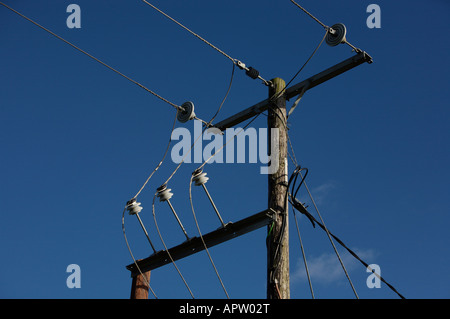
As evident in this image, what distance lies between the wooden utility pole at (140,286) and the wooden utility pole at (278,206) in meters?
2.23

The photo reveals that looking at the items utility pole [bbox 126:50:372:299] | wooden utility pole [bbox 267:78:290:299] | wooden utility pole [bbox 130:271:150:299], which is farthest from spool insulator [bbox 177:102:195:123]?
wooden utility pole [bbox 130:271:150:299]

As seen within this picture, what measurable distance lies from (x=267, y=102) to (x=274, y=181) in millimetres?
1375

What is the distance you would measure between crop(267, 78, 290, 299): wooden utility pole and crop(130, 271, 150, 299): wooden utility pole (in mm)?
2227

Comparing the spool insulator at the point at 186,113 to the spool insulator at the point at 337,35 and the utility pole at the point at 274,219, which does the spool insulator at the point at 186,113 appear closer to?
the utility pole at the point at 274,219

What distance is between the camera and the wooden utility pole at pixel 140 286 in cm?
948

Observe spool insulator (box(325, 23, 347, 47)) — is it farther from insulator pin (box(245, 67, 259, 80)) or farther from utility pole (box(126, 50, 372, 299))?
insulator pin (box(245, 67, 259, 80))

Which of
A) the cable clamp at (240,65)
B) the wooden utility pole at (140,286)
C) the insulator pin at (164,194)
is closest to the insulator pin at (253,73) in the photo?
the cable clamp at (240,65)

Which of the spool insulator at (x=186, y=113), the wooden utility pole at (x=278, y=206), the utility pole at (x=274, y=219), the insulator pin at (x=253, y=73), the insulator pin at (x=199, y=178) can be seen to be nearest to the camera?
the wooden utility pole at (x=278, y=206)

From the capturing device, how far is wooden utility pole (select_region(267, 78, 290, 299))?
8.02 metres

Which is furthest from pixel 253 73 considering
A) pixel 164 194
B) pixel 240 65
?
pixel 164 194

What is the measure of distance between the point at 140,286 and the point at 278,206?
2534 mm

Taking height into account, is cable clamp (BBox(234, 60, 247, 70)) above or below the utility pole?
above

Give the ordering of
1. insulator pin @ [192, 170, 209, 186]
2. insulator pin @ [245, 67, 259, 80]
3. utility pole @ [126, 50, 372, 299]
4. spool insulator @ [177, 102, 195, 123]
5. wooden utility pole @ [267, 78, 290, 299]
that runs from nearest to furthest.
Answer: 1. wooden utility pole @ [267, 78, 290, 299]
2. utility pole @ [126, 50, 372, 299]
3. insulator pin @ [192, 170, 209, 186]
4. insulator pin @ [245, 67, 259, 80]
5. spool insulator @ [177, 102, 195, 123]
